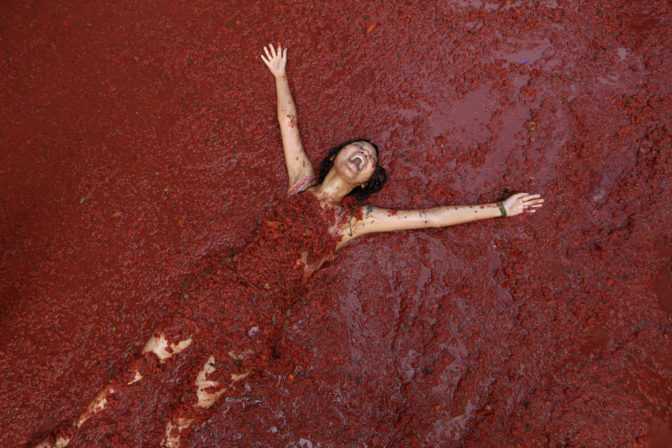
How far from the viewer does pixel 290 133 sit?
2.78 m

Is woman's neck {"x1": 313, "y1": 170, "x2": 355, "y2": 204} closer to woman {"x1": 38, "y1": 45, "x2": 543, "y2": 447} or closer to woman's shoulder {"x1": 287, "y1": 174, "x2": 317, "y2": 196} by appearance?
woman {"x1": 38, "y1": 45, "x2": 543, "y2": 447}

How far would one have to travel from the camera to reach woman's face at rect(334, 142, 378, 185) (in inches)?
Answer: 93.1

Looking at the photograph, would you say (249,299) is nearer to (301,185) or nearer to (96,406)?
(301,185)

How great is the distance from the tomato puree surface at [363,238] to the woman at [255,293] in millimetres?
32

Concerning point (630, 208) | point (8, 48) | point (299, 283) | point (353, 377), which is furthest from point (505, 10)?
point (8, 48)

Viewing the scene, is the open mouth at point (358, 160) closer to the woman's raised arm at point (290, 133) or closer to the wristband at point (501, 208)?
the woman's raised arm at point (290, 133)

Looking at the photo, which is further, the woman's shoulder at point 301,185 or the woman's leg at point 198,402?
the woman's shoulder at point 301,185

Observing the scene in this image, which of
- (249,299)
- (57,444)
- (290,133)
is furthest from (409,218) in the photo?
(57,444)

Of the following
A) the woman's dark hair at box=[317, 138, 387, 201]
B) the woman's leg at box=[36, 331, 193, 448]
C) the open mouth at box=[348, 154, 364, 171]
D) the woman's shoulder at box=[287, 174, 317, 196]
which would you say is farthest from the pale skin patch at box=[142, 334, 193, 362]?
the open mouth at box=[348, 154, 364, 171]

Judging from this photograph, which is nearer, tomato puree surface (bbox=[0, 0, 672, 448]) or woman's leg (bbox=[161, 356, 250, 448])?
woman's leg (bbox=[161, 356, 250, 448])

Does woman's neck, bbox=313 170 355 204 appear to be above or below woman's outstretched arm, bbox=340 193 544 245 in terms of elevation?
above

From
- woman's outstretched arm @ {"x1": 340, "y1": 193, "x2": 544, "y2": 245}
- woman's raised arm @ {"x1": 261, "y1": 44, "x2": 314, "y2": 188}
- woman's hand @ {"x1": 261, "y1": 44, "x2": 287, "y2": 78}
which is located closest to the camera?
woman's outstretched arm @ {"x1": 340, "y1": 193, "x2": 544, "y2": 245}

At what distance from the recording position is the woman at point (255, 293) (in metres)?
2.43

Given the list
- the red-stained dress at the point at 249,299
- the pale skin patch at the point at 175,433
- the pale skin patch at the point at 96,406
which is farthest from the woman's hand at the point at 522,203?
the pale skin patch at the point at 96,406
